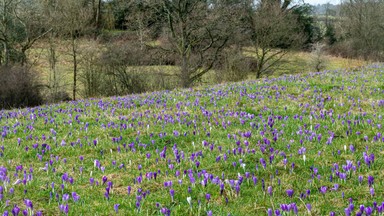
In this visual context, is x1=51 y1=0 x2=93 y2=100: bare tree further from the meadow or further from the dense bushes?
the meadow

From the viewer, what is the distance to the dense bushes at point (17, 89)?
19.2 meters

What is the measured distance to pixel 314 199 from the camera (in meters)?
3.70

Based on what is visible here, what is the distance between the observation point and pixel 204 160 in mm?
5051

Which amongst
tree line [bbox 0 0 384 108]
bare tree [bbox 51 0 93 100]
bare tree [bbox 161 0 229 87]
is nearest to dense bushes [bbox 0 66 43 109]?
tree line [bbox 0 0 384 108]

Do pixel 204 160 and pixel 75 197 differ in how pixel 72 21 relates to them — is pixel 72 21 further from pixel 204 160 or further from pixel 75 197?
pixel 75 197

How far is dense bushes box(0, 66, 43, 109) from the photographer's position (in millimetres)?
19188

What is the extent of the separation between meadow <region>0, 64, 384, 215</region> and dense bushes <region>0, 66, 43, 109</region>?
11.2 meters

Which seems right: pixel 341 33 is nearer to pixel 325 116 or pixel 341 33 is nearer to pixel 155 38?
pixel 155 38

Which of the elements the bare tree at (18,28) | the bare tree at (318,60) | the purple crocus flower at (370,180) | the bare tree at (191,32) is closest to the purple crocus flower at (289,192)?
the purple crocus flower at (370,180)

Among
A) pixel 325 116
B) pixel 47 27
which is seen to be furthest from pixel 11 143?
pixel 47 27

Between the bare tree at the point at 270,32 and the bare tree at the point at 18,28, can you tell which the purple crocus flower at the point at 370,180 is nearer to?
the bare tree at the point at 18,28

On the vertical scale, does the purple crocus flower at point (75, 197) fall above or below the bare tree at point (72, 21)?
below

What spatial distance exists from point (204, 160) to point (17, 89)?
1708 cm

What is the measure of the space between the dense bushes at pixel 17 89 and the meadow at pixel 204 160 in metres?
11.2
